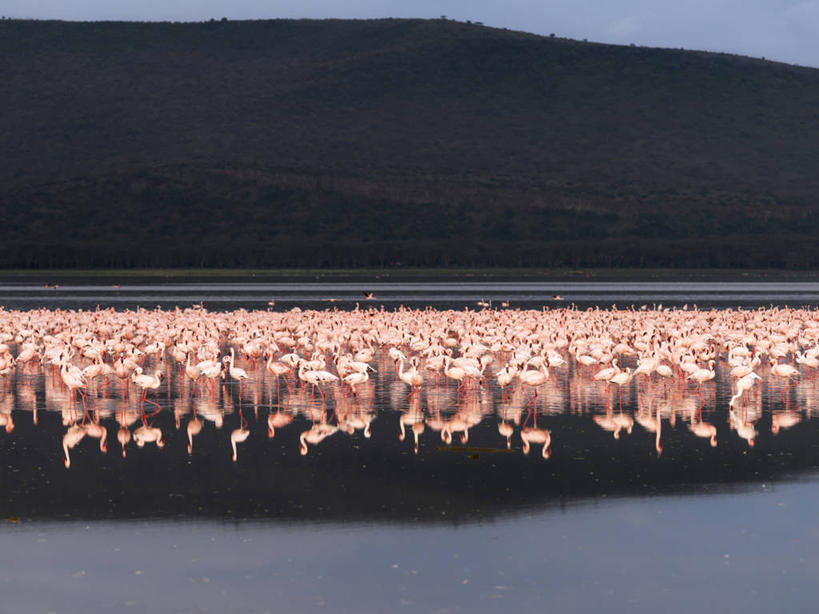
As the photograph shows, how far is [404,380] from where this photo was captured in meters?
17.9

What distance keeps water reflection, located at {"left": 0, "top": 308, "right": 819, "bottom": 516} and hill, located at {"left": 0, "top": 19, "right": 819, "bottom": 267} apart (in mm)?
73672

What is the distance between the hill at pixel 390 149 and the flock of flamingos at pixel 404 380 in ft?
225

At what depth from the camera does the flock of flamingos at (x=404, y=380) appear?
50.8 ft

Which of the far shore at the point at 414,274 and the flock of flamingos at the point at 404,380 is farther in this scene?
the far shore at the point at 414,274

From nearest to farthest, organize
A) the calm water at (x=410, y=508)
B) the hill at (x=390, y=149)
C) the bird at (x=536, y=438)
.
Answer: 1. the calm water at (x=410, y=508)
2. the bird at (x=536, y=438)
3. the hill at (x=390, y=149)

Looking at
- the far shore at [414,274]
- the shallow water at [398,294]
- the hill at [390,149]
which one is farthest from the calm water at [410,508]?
the hill at [390,149]

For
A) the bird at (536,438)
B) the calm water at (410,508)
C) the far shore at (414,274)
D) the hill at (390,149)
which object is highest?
the hill at (390,149)

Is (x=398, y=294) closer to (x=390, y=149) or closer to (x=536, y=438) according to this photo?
(x=536, y=438)

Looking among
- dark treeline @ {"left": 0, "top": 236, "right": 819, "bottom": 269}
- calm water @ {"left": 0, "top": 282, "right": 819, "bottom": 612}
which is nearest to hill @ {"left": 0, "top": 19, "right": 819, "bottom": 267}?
dark treeline @ {"left": 0, "top": 236, "right": 819, "bottom": 269}

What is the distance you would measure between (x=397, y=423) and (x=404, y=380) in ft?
7.89

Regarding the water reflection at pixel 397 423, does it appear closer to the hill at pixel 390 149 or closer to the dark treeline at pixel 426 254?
the dark treeline at pixel 426 254

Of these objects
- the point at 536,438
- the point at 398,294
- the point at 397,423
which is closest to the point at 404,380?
the point at 397,423

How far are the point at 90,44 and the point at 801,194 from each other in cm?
9336

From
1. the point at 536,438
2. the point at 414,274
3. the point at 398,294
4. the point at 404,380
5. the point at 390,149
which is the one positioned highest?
the point at 390,149
